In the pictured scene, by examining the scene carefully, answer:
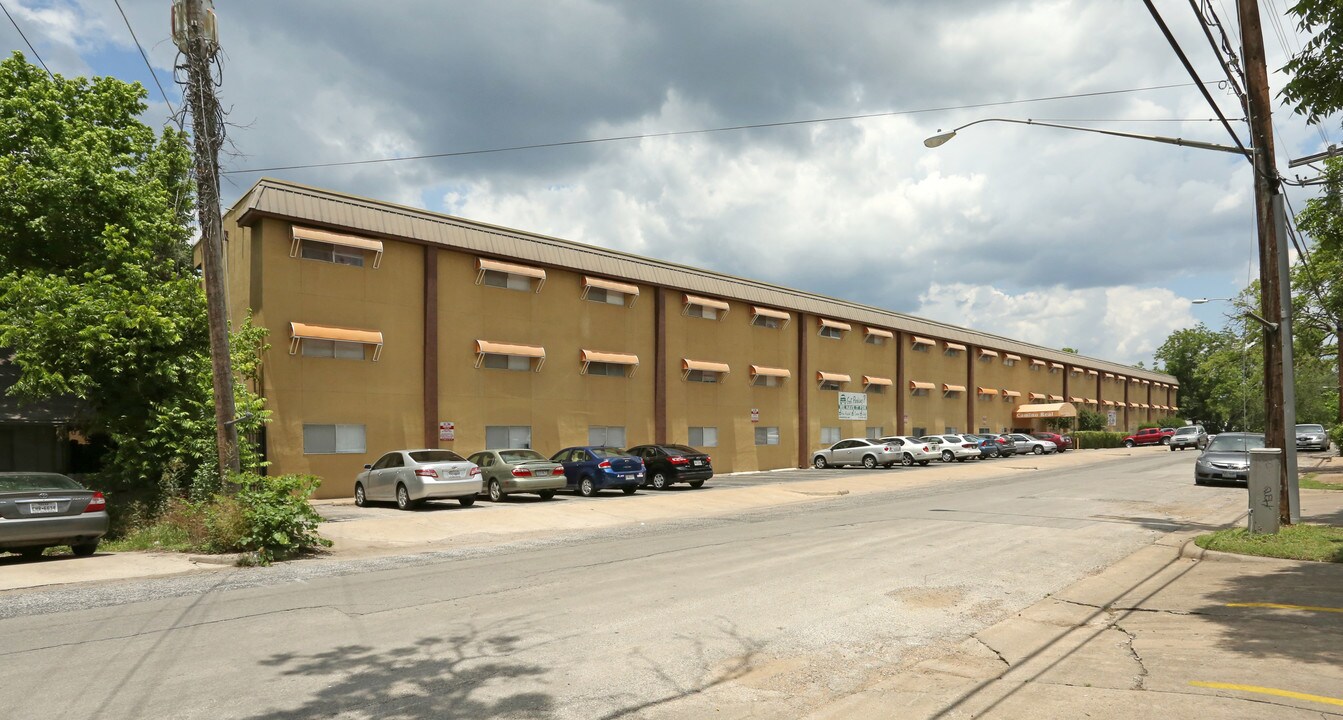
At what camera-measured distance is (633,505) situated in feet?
67.2

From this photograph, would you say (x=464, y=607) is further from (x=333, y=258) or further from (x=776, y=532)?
(x=333, y=258)

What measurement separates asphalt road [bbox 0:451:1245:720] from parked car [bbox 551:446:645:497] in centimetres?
909

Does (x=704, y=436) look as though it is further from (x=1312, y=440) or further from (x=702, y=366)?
(x=1312, y=440)

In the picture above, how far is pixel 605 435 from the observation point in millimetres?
31062

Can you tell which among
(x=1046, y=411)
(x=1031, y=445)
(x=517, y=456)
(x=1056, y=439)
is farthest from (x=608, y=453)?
(x=1046, y=411)

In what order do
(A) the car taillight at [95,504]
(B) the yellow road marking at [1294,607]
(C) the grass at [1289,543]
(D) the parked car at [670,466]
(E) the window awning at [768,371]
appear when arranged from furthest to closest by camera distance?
(E) the window awning at [768,371]
(D) the parked car at [670,466]
(A) the car taillight at [95,504]
(C) the grass at [1289,543]
(B) the yellow road marking at [1294,607]

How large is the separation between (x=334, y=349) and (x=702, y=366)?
1546cm

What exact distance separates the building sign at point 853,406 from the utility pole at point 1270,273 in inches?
1190

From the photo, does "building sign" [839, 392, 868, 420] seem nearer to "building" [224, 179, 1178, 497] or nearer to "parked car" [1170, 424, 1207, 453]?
"building" [224, 179, 1178, 497]

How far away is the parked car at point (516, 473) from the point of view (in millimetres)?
21188

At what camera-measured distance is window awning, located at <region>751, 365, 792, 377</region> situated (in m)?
37.5

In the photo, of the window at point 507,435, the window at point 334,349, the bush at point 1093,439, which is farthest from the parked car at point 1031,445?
the window at point 334,349

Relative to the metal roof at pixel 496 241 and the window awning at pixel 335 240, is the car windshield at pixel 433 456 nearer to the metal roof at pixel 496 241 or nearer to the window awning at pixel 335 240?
the window awning at pixel 335 240

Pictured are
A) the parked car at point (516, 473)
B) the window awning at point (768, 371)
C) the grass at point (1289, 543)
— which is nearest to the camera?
the grass at point (1289, 543)
